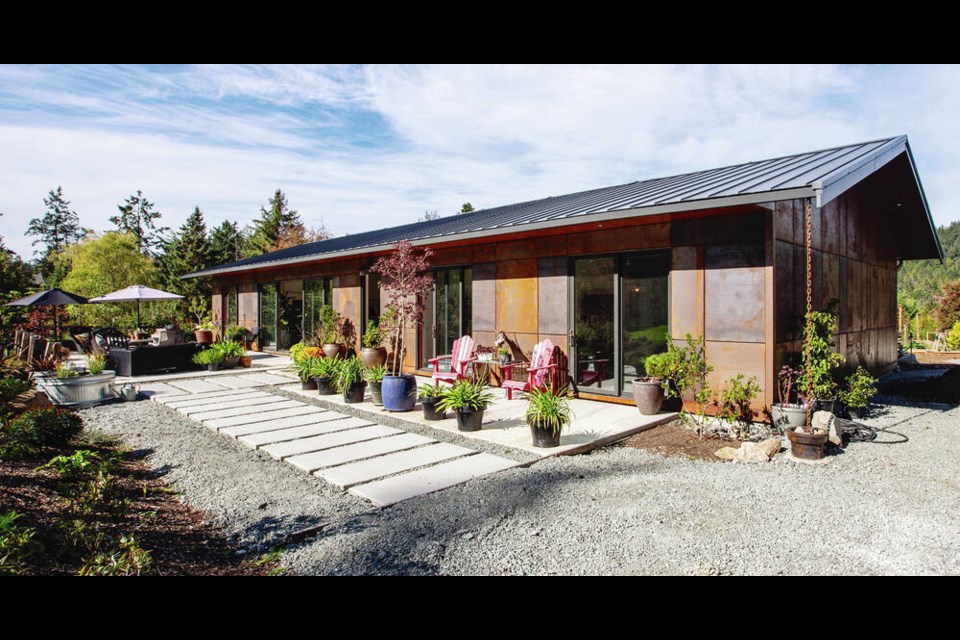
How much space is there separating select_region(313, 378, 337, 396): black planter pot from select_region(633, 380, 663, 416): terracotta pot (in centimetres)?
444

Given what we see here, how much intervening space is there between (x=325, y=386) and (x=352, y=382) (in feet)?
3.19

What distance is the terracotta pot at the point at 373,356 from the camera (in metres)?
10.2

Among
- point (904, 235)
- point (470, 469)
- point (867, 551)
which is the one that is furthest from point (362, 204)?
point (867, 551)

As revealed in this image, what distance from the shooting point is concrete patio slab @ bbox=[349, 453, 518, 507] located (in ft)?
12.5

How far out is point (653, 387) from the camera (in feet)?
20.4

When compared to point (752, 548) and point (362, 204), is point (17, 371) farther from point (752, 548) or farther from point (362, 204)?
point (362, 204)

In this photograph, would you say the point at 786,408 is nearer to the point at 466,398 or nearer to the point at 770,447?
the point at 770,447

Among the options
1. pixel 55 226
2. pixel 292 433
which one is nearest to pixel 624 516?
pixel 292 433

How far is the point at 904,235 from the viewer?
35.8 feet

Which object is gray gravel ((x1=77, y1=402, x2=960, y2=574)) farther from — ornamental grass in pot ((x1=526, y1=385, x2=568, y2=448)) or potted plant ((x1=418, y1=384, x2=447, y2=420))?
potted plant ((x1=418, y1=384, x2=447, y2=420))

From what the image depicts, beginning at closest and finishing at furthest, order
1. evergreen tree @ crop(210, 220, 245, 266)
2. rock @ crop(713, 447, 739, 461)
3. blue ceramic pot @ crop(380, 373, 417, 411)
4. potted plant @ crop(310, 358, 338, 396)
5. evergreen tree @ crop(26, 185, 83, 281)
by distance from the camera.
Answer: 1. rock @ crop(713, 447, 739, 461)
2. blue ceramic pot @ crop(380, 373, 417, 411)
3. potted plant @ crop(310, 358, 338, 396)
4. evergreen tree @ crop(210, 220, 245, 266)
5. evergreen tree @ crop(26, 185, 83, 281)

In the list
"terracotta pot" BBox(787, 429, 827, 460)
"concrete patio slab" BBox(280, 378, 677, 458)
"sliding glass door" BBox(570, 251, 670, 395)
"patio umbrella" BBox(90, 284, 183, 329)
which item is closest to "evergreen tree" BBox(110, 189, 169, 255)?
"patio umbrella" BBox(90, 284, 183, 329)

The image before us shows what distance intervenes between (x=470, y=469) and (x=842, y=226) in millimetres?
7354

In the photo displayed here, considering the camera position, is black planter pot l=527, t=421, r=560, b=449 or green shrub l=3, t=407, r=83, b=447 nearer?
green shrub l=3, t=407, r=83, b=447
